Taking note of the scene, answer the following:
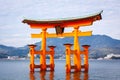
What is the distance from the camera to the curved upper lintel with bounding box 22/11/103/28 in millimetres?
36438

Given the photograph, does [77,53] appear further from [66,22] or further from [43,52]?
[43,52]

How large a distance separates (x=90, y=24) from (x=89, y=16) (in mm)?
1029

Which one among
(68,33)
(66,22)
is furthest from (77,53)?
(66,22)

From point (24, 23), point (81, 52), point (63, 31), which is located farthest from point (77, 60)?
point (24, 23)

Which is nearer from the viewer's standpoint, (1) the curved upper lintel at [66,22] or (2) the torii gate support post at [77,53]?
(1) the curved upper lintel at [66,22]

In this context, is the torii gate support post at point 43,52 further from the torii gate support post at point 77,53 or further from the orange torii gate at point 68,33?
the torii gate support post at point 77,53

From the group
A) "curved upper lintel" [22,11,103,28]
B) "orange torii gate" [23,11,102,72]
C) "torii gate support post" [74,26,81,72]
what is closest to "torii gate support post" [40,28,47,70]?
"orange torii gate" [23,11,102,72]

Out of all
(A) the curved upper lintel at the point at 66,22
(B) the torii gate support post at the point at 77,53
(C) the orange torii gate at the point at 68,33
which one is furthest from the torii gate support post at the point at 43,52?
(B) the torii gate support post at the point at 77,53

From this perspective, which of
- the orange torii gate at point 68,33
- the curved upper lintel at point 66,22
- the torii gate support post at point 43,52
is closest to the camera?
the curved upper lintel at point 66,22

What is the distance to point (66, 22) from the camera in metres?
39.0

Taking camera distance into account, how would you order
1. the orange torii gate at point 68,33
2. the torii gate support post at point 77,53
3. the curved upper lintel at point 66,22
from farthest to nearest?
the torii gate support post at point 77,53 < the orange torii gate at point 68,33 < the curved upper lintel at point 66,22

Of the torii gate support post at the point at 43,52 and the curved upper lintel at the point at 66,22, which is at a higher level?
the curved upper lintel at the point at 66,22

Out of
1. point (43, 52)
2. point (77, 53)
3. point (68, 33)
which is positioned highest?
point (68, 33)

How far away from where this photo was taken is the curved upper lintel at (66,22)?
3644 centimetres
